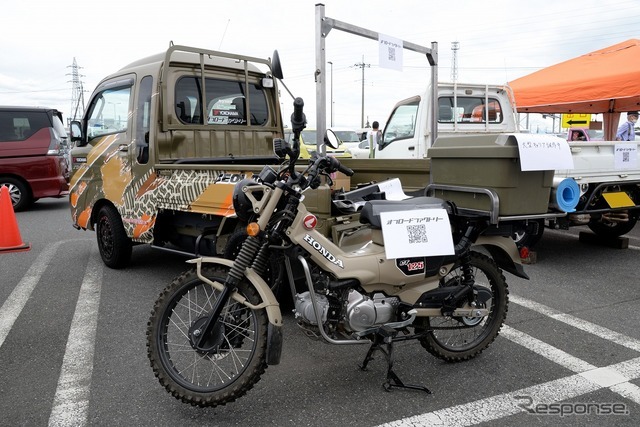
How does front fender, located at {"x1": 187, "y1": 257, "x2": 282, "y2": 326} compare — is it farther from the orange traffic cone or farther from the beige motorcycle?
the orange traffic cone

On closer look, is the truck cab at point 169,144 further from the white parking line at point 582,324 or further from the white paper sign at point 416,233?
the white parking line at point 582,324

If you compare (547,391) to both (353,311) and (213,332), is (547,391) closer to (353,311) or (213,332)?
(353,311)

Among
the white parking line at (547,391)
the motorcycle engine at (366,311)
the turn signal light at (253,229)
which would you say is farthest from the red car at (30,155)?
the white parking line at (547,391)

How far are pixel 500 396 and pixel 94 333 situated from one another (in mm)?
2896

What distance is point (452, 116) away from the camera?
7938mm

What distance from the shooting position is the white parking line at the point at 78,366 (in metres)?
2.65

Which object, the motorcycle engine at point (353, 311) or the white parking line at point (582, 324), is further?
the white parking line at point (582, 324)

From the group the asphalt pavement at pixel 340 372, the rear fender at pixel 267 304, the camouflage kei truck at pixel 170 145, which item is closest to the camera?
the rear fender at pixel 267 304

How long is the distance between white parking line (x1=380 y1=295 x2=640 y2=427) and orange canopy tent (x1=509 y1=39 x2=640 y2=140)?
5638 mm

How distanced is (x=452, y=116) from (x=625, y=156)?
117 inches

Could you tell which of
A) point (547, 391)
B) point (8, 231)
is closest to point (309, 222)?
point (547, 391)

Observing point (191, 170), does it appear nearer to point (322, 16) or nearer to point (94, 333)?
point (94, 333)

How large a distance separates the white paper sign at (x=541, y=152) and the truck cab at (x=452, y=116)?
4667mm

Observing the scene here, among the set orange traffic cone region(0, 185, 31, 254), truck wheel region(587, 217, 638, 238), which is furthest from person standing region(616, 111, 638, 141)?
orange traffic cone region(0, 185, 31, 254)
